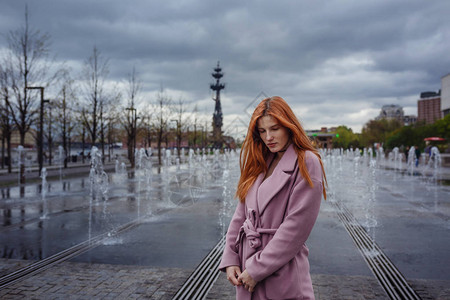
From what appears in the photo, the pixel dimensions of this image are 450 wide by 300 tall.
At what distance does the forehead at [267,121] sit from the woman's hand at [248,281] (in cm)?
78

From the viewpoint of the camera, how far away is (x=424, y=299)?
432 centimetres

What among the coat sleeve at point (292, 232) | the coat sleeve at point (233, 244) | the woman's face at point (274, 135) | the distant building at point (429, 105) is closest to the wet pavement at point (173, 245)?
the coat sleeve at point (233, 244)

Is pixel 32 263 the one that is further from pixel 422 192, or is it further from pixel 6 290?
pixel 422 192

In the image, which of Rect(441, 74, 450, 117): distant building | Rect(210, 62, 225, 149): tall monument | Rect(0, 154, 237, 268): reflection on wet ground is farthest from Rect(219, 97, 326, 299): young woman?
Rect(441, 74, 450, 117): distant building

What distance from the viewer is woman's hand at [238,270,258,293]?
1.95 meters

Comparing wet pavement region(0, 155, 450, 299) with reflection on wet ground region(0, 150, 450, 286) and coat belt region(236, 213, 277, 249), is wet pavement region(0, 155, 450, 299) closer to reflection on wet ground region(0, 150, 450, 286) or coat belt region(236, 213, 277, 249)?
reflection on wet ground region(0, 150, 450, 286)

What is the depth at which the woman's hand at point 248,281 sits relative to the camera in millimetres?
1950

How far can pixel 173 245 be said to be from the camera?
6.71 m

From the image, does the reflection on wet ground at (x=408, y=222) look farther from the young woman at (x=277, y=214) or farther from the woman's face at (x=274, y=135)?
the woman's face at (x=274, y=135)

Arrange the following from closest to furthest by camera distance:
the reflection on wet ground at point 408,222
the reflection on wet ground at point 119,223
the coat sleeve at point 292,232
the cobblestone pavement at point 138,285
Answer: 1. the coat sleeve at point 292,232
2. the cobblestone pavement at point 138,285
3. the reflection on wet ground at point 408,222
4. the reflection on wet ground at point 119,223

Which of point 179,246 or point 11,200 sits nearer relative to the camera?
point 179,246

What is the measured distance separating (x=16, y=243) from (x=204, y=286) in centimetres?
411

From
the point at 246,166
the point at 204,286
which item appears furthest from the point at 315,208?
the point at 204,286

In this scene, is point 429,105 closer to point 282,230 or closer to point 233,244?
point 233,244
